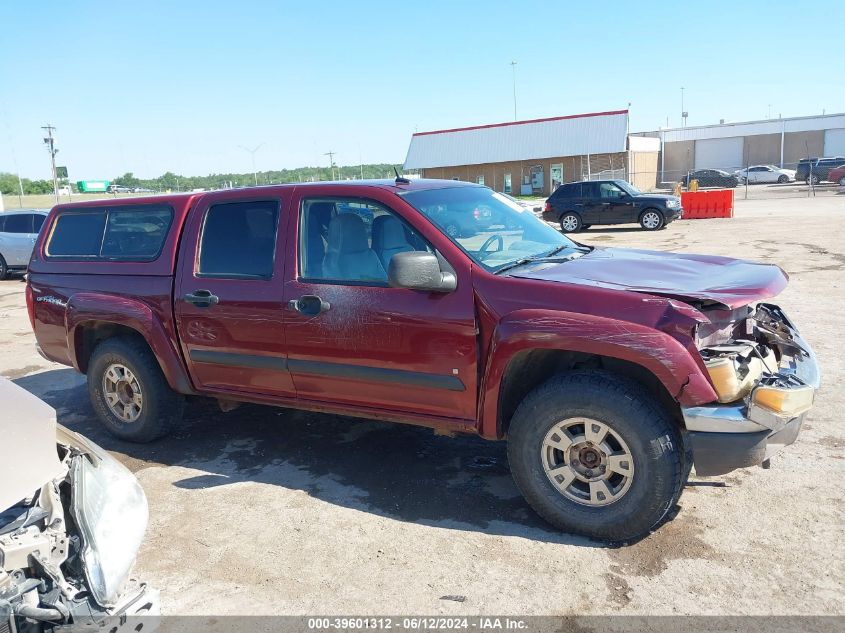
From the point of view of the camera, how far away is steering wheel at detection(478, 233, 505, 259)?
401 cm

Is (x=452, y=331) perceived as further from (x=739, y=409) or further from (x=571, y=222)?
(x=571, y=222)

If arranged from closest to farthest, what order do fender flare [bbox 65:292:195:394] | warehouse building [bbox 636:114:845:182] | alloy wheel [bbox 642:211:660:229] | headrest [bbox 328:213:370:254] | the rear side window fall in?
headrest [bbox 328:213:370:254]
fender flare [bbox 65:292:195:394]
the rear side window
alloy wheel [bbox 642:211:660:229]
warehouse building [bbox 636:114:845:182]

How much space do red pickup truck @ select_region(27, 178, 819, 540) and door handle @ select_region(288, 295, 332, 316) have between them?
0.01m

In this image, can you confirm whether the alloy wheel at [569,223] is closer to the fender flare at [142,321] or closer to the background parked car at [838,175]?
the fender flare at [142,321]

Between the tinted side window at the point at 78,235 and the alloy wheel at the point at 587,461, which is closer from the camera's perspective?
the alloy wheel at the point at 587,461

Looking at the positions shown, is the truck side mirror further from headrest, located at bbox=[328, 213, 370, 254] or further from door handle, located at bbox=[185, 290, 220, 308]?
door handle, located at bbox=[185, 290, 220, 308]

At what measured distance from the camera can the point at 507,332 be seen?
11.8ft

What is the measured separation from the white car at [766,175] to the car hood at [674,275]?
49.2 metres

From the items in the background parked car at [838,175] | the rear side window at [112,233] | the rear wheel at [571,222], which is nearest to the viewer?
the rear side window at [112,233]

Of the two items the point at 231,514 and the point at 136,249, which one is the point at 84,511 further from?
the point at 136,249

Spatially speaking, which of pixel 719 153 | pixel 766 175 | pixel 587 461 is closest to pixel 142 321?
pixel 587 461

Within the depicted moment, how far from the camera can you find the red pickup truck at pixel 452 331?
3.37 metres

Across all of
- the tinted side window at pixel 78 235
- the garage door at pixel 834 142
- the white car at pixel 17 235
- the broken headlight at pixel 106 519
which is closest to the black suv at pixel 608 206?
the white car at pixel 17 235

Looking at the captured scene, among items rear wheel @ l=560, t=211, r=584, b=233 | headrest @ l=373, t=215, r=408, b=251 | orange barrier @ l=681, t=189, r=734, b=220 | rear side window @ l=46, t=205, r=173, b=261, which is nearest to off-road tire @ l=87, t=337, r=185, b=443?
rear side window @ l=46, t=205, r=173, b=261
